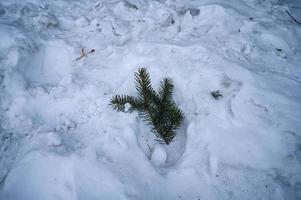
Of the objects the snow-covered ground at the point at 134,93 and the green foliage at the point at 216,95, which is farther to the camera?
the green foliage at the point at 216,95

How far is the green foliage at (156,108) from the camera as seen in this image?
277 cm

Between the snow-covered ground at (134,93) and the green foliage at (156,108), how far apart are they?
6.2 inches

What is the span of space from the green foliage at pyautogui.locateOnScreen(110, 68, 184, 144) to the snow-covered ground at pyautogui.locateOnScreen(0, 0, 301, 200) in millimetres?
158

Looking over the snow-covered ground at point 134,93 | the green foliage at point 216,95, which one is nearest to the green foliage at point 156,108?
the snow-covered ground at point 134,93

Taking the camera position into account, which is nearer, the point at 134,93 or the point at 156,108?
the point at 156,108

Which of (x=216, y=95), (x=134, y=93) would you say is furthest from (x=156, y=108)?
(x=216, y=95)

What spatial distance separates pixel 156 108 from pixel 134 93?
1.76ft

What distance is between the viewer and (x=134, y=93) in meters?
3.31

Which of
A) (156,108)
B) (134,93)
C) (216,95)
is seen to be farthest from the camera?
(134,93)

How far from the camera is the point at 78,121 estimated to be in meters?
3.06

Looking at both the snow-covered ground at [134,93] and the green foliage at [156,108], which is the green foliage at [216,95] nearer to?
the snow-covered ground at [134,93]

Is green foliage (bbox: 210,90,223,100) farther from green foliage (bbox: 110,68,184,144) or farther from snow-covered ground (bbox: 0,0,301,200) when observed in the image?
green foliage (bbox: 110,68,184,144)

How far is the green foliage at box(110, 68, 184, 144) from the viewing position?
2768 mm

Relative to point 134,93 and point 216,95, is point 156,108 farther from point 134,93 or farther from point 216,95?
point 216,95
